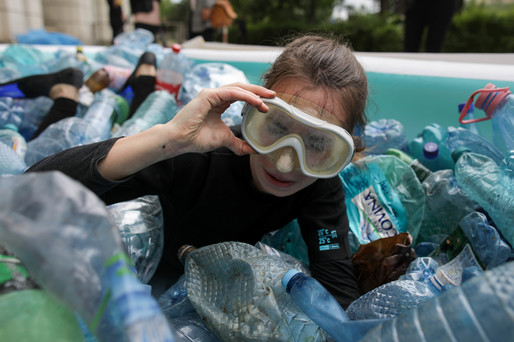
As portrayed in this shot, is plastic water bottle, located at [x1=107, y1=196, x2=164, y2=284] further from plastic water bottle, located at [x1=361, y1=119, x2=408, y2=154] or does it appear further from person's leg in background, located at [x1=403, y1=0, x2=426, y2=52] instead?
person's leg in background, located at [x1=403, y1=0, x2=426, y2=52]

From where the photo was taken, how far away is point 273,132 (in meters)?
1.23

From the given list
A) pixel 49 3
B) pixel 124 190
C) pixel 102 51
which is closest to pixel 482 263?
pixel 124 190

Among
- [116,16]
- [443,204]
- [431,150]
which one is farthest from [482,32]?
[443,204]

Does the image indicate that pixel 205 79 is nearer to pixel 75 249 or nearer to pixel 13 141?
pixel 13 141

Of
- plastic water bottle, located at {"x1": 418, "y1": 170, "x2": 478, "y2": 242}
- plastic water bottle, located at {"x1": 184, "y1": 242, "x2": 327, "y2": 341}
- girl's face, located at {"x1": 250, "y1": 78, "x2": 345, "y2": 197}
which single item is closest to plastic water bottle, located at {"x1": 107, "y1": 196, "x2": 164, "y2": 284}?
plastic water bottle, located at {"x1": 184, "y1": 242, "x2": 327, "y2": 341}

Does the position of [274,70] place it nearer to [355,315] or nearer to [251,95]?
[251,95]

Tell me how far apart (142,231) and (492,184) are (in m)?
1.46

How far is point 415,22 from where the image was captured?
14.0ft

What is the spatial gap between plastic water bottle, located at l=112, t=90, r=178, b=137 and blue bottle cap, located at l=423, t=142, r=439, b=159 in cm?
163

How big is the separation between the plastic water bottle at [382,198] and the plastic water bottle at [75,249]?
131 cm

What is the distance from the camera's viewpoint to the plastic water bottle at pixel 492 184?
1397 mm

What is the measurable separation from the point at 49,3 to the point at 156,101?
11082 millimetres

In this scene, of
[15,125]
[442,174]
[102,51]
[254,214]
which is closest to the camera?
[254,214]

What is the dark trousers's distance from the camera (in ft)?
13.2
